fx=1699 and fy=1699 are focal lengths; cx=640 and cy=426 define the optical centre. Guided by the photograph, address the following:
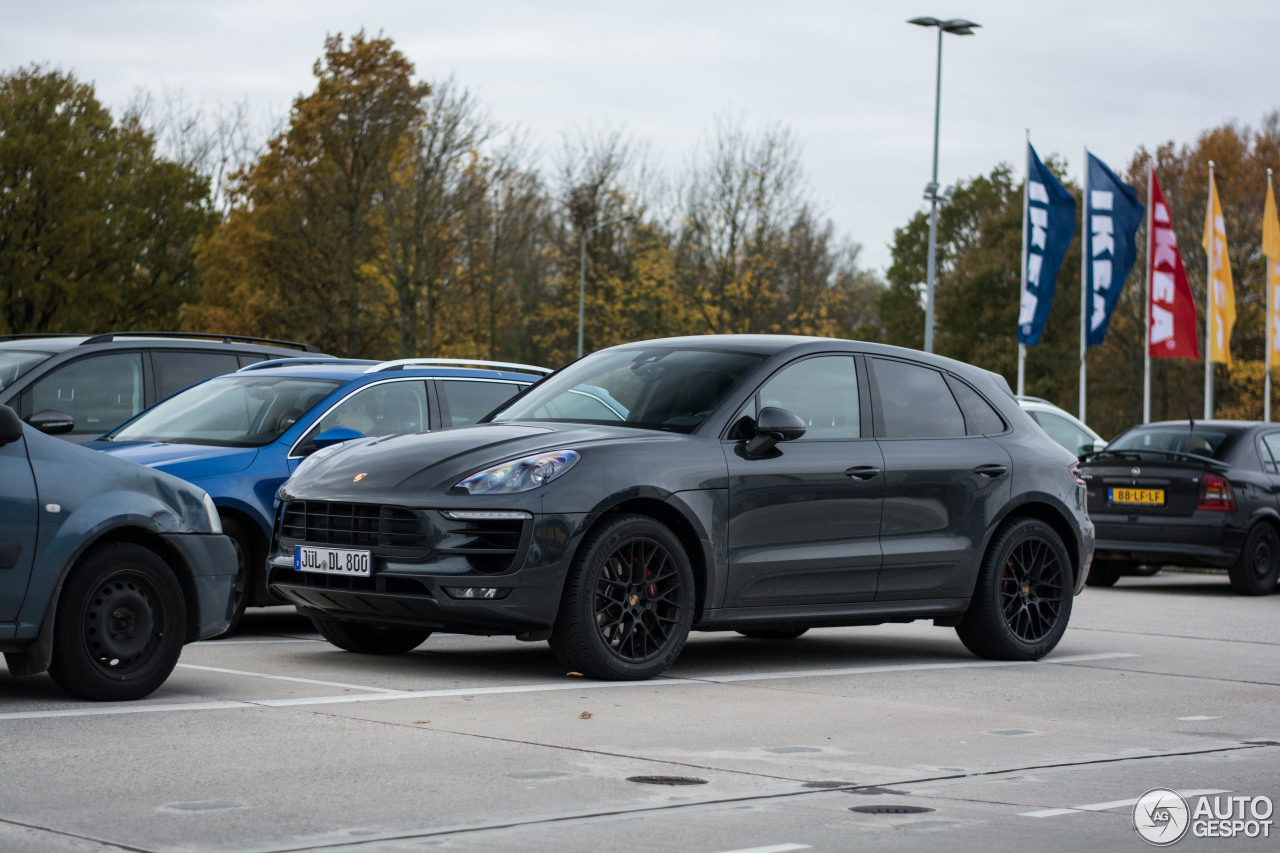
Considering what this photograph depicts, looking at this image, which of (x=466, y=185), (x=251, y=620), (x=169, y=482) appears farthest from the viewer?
(x=466, y=185)

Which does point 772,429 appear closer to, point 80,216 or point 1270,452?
point 1270,452

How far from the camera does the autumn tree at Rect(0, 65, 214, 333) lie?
4375cm

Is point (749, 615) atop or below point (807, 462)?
below

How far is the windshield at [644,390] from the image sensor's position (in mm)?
8758

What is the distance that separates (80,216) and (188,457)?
1478 inches

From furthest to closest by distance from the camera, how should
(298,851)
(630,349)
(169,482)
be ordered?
(630,349)
(169,482)
(298,851)

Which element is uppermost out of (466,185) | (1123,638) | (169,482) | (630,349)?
(466,185)

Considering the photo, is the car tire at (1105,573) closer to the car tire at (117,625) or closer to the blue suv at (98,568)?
the blue suv at (98,568)

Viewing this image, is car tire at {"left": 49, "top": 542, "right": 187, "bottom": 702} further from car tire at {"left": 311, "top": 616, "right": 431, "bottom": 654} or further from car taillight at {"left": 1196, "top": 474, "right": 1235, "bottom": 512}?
car taillight at {"left": 1196, "top": 474, "right": 1235, "bottom": 512}

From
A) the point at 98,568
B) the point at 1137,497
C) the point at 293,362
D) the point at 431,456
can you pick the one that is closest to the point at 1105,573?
the point at 1137,497

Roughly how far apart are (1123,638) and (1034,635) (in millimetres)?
1798

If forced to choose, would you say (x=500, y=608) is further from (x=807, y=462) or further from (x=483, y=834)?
(x=483, y=834)

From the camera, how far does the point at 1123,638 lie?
11.6 m

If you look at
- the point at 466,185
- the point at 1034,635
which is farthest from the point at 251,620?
the point at 466,185
